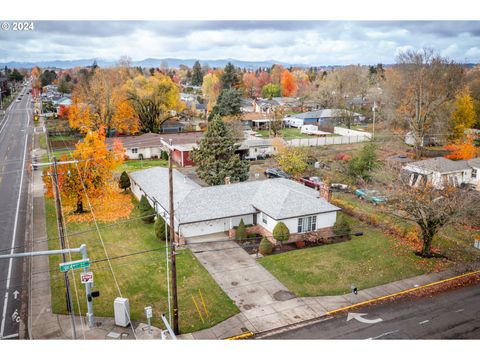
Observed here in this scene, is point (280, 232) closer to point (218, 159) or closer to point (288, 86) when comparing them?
point (218, 159)

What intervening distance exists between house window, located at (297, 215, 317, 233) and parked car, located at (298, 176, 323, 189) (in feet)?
42.3

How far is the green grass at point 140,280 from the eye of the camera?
25.3 m

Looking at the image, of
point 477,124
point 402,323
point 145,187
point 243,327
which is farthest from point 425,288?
point 477,124

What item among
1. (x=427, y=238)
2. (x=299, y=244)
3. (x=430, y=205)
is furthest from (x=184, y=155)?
(x=430, y=205)

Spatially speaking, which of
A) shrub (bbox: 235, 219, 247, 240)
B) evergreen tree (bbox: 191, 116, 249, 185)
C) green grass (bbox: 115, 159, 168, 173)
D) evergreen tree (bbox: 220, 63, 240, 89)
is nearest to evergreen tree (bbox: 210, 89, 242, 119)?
green grass (bbox: 115, 159, 168, 173)

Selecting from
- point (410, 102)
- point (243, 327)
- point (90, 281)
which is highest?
point (410, 102)

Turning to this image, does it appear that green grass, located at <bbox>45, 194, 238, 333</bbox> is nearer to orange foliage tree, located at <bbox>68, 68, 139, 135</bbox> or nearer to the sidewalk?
the sidewalk

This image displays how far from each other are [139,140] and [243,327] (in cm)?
5277

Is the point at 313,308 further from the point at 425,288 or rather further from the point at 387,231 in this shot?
the point at 387,231

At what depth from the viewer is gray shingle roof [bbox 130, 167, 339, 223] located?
36.0 metres

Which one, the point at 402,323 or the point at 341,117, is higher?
the point at 341,117

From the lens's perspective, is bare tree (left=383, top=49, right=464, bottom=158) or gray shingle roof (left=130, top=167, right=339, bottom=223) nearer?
gray shingle roof (left=130, top=167, right=339, bottom=223)

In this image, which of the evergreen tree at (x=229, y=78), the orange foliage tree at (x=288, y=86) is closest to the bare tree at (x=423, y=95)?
the evergreen tree at (x=229, y=78)

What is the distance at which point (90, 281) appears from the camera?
74.7ft
